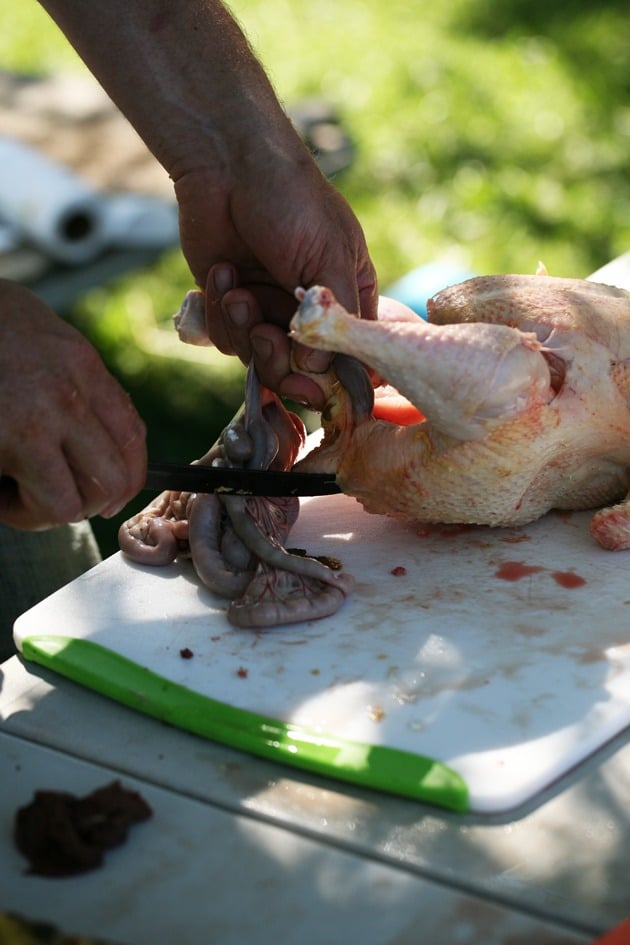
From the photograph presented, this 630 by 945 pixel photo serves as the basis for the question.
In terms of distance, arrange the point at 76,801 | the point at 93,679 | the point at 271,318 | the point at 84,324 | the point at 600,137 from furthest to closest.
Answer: the point at 600,137, the point at 84,324, the point at 271,318, the point at 93,679, the point at 76,801

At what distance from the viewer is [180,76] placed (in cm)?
298

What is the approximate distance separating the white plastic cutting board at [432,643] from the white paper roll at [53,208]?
3918mm

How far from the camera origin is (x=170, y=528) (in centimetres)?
279

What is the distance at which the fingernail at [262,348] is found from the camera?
2.82 m

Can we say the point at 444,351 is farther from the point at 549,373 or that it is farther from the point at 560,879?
the point at 560,879

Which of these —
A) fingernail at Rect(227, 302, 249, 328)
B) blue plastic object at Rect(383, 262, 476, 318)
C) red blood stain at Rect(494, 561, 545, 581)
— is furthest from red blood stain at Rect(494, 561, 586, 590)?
blue plastic object at Rect(383, 262, 476, 318)

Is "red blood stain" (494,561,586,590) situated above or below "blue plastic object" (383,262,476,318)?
below

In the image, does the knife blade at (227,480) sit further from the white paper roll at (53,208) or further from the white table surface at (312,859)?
the white paper roll at (53,208)

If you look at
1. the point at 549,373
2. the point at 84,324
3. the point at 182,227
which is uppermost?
the point at 182,227

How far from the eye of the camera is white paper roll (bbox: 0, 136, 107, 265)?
6.34 metres

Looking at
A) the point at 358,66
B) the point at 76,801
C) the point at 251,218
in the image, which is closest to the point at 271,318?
the point at 251,218

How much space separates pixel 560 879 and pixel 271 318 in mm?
1620

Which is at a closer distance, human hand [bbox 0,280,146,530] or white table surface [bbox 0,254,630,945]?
white table surface [bbox 0,254,630,945]

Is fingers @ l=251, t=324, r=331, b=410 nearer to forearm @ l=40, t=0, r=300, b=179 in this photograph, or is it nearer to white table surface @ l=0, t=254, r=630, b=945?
forearm @ l=40, t=0, r=300, b=179
